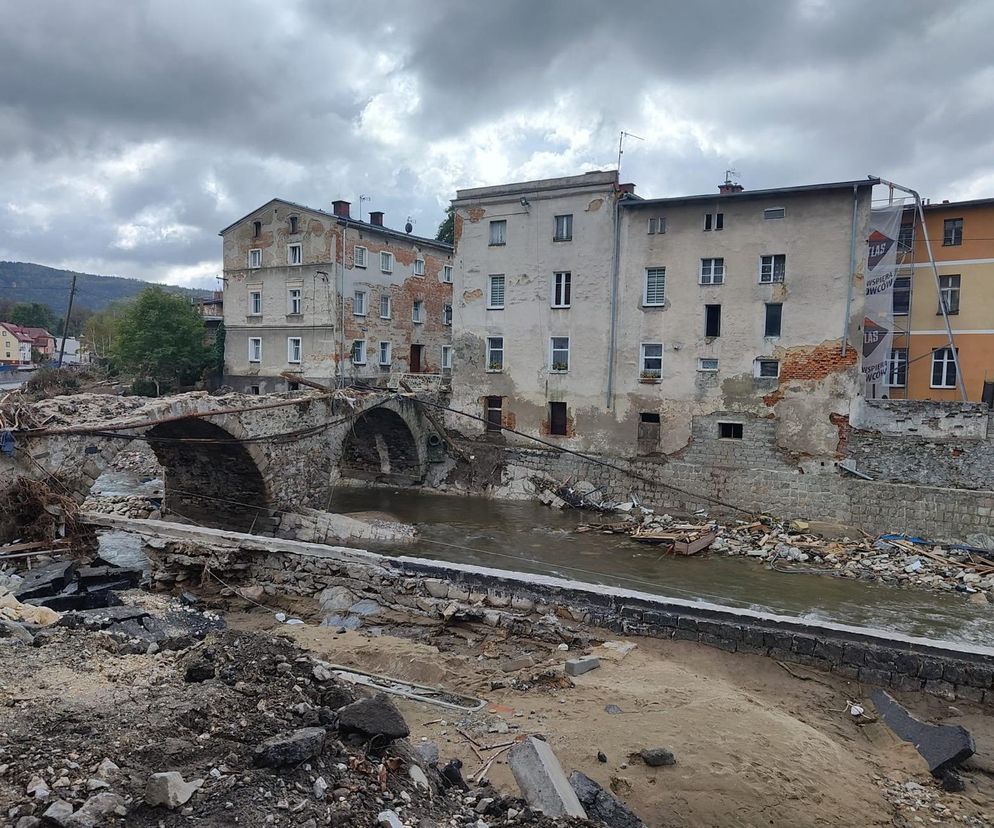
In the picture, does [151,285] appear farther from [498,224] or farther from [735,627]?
[735,627]

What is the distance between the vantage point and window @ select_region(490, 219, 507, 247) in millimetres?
22609

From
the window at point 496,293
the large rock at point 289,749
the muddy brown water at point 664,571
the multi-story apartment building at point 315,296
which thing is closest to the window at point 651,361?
the muddy brown water at point 664,571

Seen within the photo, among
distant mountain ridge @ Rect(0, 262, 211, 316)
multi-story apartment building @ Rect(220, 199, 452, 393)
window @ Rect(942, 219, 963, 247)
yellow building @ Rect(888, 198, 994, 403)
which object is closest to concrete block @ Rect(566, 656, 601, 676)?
yellow building @ Rect(888, 198, 994, 403)

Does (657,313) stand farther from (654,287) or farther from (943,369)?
(943,369)

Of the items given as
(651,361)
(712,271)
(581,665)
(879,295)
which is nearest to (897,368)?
(879,295)

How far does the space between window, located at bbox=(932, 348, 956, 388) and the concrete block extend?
63.6 feet

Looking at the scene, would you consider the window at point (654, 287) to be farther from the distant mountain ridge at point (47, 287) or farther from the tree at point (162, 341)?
the distant mountain ridge at point (47, 287)

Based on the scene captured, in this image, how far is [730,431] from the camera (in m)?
19.8

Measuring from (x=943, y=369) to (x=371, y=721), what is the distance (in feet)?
73.8

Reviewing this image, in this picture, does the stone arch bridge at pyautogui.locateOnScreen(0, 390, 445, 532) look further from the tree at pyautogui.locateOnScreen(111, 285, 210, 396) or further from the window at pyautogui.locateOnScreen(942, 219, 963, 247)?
the window at pyautogui.locateOnScreen(942, 219, 963, 247)

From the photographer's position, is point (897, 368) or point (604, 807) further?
point (897, 368)

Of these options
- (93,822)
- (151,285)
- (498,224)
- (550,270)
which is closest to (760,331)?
(550,270)

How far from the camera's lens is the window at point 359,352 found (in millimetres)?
27406

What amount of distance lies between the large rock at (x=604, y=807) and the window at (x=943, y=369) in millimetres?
21322
